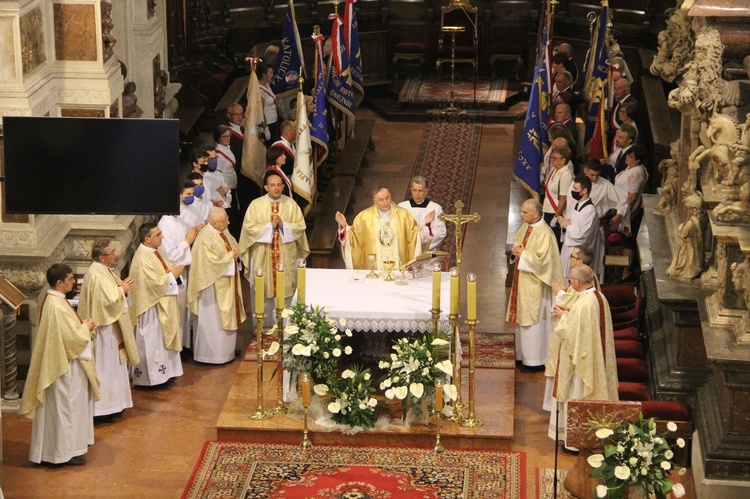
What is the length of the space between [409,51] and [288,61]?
5883 millimetres

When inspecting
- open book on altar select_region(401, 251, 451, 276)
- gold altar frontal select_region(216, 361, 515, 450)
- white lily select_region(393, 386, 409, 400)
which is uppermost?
open book on altar select_region(401, 251, 451, 276)

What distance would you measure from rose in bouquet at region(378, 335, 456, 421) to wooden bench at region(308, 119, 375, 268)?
3.92 m

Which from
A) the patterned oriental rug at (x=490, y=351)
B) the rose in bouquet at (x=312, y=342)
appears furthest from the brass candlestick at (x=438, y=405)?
the patterned oriental rug at (x=490, y=351)

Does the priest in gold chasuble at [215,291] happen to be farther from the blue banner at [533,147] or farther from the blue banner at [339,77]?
the blue banner at [339,77]

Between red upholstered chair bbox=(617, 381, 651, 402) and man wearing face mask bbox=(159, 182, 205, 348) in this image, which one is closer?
red upholstered chair bbox=(617, 381, 651, 402)

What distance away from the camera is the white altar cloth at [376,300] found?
12.1 meters

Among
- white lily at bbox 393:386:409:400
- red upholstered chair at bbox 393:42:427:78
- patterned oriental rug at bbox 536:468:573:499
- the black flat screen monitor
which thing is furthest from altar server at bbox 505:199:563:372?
red upholstered chair at bbox 393:42:427:78

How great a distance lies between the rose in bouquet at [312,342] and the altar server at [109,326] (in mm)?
1401

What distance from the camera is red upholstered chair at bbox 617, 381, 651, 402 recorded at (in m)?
12.1

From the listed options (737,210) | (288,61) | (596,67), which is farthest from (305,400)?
(596,67)

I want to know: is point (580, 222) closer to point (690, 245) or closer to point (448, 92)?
point (690, 245)

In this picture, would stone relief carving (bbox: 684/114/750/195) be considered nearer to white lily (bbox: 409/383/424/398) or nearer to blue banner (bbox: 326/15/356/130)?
white lily (bbox: 409/383/424/398)

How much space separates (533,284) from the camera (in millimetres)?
13266

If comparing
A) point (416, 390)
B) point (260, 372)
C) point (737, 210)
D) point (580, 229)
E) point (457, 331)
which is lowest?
point (260, 372)
